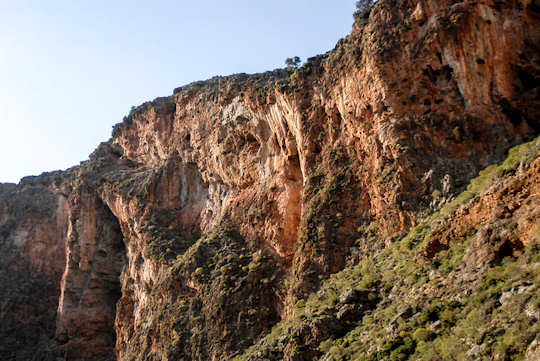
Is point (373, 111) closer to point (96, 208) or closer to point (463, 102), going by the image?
point (463, 102)

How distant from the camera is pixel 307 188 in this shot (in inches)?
1594

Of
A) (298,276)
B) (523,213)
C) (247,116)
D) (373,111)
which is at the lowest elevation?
(298,276)

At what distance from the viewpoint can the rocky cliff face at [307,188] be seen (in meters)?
32.6

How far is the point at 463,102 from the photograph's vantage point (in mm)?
34562

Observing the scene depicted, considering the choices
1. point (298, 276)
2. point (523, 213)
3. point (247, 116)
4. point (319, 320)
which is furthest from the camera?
point (247, 116)

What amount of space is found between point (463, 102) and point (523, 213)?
545 inches

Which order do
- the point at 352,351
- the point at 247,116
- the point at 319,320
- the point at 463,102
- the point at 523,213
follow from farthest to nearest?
the point at 247,116
the point at 463,102
the point at 319,320
the point at 352,351
the point at 523,213

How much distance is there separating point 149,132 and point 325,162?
33.6m

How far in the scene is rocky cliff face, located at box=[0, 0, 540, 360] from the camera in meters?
32.6

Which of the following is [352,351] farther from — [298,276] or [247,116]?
[247,116]

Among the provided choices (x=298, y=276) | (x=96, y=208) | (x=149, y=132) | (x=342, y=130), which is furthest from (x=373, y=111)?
(x=96, y=208)

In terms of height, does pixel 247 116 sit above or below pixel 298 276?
above

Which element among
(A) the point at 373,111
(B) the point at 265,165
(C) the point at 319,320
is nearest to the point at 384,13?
(A) the point at 373,111

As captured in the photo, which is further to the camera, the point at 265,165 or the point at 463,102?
the point at 265,165
